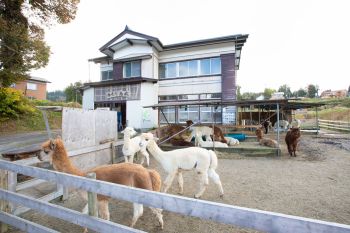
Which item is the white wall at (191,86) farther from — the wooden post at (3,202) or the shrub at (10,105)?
the wooden post at (3,202)

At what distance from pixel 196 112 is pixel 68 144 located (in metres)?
15.0

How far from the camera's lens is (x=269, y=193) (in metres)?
4.99

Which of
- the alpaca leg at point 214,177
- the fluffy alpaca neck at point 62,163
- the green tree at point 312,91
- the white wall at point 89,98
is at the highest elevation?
the green tree at point 312,91

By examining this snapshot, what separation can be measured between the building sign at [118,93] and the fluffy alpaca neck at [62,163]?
16.0 m

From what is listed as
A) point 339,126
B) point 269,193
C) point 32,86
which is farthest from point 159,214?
point 32,86

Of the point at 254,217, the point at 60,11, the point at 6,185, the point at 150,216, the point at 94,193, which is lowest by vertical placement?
the point at 150,216

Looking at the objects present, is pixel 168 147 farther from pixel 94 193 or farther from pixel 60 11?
pixel 60 11

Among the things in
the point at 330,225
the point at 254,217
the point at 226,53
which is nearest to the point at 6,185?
the point at 254,217

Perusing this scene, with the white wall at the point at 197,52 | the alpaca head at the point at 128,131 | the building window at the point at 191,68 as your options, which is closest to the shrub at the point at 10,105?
the building window at the point at 191,68

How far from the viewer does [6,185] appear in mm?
3381

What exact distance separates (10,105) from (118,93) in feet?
35.0

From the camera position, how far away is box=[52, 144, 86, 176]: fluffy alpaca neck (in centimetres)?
325

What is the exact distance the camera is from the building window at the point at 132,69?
20.9 meters

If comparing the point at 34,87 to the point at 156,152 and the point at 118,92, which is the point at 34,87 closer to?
the point at 118,92
